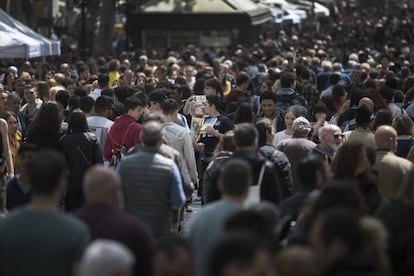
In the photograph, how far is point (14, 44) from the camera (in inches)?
878

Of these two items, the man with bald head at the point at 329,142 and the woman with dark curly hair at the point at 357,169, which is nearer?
the woman with dark curly hair at the point at 357,169

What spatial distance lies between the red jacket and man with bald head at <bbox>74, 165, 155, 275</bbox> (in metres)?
5.52

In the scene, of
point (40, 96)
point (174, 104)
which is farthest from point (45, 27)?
point (174, 104)

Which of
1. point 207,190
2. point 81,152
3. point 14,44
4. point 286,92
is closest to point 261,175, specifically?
point 207,190

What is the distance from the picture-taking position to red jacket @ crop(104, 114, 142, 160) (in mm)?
13430

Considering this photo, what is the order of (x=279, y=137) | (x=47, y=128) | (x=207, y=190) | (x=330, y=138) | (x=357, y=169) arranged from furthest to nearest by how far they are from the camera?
1. (x=279, y=137)
2. (x=47, y=128)
3. (x=330, y=138)
4. (x=207, y=190)
5. (x=357, y=169)

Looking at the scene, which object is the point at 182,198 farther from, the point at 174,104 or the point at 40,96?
the point at 40,96

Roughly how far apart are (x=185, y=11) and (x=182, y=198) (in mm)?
34671

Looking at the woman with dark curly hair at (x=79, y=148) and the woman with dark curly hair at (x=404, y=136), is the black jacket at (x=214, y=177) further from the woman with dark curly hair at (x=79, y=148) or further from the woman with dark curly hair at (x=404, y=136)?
the woman with dark curly hair at (x=404, y=136)

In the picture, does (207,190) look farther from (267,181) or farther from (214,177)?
(267,181)

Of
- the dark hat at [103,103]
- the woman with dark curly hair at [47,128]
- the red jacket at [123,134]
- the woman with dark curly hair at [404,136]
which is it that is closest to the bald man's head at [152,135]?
the woman with dark curly hair at [47,128]

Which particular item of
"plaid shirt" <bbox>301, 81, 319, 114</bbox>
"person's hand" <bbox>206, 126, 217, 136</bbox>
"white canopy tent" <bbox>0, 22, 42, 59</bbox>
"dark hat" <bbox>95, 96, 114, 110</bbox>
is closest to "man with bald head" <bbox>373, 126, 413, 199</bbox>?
"person's hand" <bbox>206, 126, 217, 136</bbox>

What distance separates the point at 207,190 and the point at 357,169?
1205 millimetres

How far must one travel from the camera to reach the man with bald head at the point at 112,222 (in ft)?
25.5
